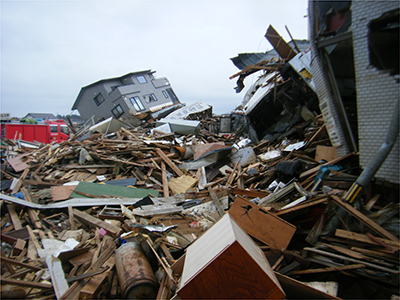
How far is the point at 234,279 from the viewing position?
1.76m

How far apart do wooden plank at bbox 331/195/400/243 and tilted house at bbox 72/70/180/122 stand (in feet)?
73.0

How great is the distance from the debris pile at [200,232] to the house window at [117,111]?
52.5ft

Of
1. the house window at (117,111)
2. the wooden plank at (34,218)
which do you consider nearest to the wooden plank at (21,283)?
the wooden plank at (34,218)

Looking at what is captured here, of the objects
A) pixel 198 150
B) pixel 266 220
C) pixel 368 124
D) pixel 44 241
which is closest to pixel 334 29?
pixel 368 124

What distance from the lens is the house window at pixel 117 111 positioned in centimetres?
2373

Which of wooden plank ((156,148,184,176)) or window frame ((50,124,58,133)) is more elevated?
window frame ((50,124,58,133))

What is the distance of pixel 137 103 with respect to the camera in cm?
2470

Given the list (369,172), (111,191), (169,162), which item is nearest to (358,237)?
(369,172)

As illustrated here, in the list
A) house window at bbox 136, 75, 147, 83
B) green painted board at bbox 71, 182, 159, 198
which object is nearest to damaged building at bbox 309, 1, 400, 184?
green painted board at bbox 71, 182, 159, 198

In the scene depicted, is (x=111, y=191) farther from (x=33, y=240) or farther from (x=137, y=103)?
(x=137, y=103)

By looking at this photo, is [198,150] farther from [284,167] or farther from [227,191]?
[284,167]

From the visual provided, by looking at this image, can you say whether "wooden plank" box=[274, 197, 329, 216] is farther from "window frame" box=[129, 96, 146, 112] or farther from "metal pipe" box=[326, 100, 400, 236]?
→ "window frame" box=[129, 96, 146, 112]

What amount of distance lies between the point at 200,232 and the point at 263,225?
1744 millimetres

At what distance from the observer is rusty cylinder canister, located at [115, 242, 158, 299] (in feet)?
10.5
